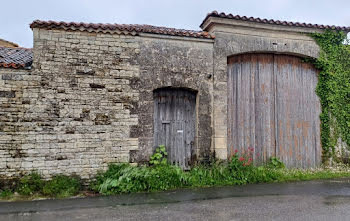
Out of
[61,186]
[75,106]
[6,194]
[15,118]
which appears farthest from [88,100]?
[6,194]

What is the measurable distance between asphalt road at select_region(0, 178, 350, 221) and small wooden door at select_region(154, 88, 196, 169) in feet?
4.44

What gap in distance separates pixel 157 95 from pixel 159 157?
5.51 feet

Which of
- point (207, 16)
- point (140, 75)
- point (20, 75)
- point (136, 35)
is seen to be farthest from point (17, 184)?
point (207, 16)

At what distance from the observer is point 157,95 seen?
788cm

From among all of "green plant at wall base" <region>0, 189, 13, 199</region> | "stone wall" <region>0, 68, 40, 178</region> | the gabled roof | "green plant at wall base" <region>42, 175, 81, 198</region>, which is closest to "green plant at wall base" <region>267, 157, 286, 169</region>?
"green plant at wall base" <region>42, 175, 81, 198</region>

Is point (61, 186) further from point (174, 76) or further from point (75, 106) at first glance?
point (174, 76)

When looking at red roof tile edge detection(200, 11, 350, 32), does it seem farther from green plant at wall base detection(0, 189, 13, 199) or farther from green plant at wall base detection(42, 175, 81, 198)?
green plant at wall base detection(0, 189, 13, 199)

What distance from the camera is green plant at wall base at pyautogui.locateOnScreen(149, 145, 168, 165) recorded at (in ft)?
24.5

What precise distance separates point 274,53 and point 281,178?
381cm

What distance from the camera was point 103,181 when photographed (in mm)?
6922

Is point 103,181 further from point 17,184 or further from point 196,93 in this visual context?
point 196,93

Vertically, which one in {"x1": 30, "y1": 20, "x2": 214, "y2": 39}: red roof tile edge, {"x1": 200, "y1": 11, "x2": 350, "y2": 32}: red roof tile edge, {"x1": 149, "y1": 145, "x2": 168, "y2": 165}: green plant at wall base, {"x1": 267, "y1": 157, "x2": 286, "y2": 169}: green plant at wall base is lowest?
{"x1": 267, "y1": 157, "x2": 286, "y2": 169}: green plant at wall base

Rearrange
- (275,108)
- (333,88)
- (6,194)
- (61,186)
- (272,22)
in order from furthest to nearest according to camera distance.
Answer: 1. (333,88)
2. (275,108)
3. (272,22)
4. (61,186)
5. (6,194)

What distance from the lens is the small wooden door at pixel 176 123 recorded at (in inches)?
309
